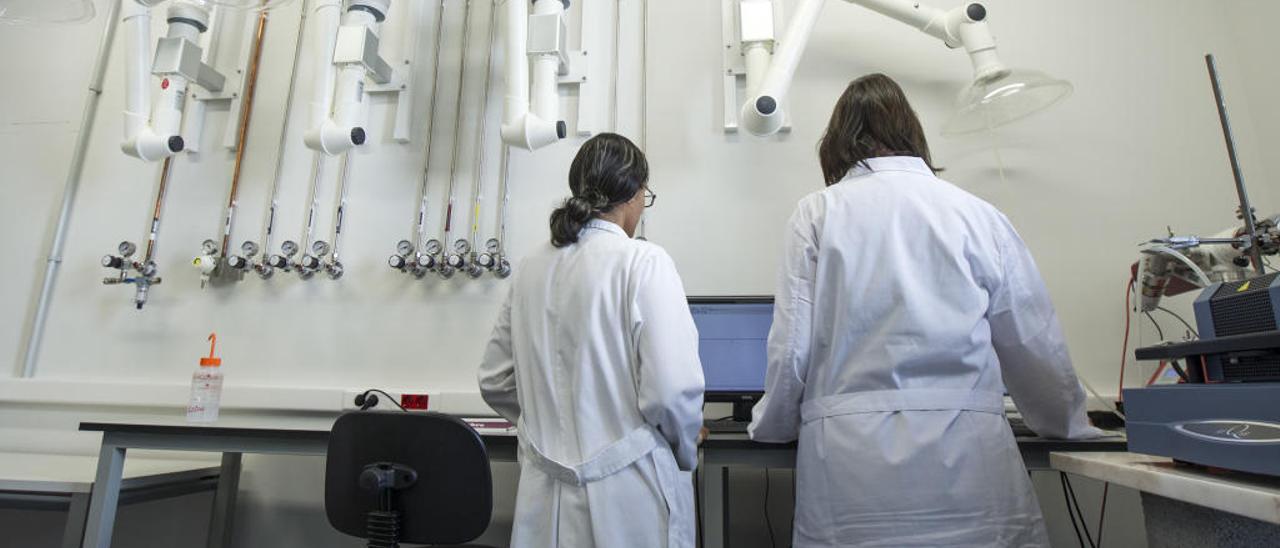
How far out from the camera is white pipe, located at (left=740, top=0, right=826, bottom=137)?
156 centimetres

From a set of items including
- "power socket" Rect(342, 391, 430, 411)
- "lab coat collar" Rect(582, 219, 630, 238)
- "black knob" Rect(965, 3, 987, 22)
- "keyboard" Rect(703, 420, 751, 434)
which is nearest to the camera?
"lab coat collar" Rect(582, 219, 630, 238)

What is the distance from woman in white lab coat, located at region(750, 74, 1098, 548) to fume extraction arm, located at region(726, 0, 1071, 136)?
0.53 m

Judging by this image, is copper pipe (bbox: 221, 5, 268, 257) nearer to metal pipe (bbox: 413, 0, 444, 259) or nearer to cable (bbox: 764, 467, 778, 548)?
metal pipe (bbox: 413, 0, 444, 259)

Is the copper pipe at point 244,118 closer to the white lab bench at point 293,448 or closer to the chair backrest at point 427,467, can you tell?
the white lab bench at point 293,448

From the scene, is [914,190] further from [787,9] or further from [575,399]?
[787,9]

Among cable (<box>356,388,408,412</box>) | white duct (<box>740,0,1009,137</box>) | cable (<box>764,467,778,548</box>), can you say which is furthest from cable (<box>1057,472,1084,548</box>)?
cable (<box>356,388,408,412</box>)

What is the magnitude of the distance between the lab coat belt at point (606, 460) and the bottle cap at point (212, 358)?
130 centimetres

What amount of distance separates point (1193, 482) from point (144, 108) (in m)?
2.53

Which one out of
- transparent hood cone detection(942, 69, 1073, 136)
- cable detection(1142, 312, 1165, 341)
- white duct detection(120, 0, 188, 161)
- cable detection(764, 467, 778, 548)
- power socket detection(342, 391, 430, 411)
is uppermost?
white duct detection(120, 0, 188, 161)

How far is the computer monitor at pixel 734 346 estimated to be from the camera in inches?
61.0

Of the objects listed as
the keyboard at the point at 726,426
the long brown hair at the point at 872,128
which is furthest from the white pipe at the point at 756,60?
the keyboard at the point at 726,426

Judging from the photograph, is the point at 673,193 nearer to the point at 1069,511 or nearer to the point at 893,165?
the point at 893,165

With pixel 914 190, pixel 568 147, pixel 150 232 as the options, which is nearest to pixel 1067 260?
pixel 914 190

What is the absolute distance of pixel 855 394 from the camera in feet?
3.11
